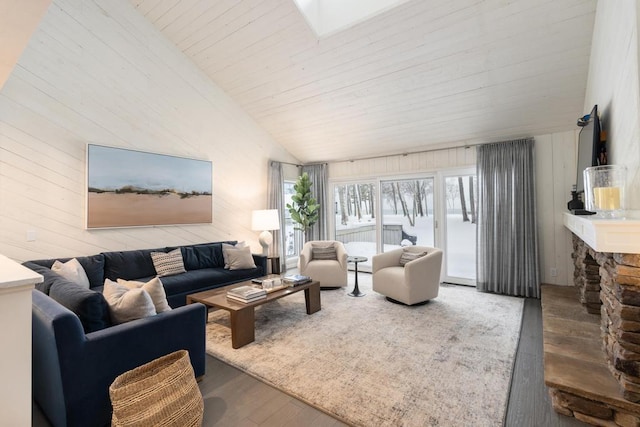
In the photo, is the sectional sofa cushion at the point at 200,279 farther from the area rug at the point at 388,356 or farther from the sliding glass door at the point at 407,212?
the sliding glass door at the point at 407,212

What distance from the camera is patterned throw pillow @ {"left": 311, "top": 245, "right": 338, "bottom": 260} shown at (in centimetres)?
490

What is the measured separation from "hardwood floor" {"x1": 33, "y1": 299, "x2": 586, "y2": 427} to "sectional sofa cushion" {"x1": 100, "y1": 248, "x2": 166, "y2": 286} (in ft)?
5.83

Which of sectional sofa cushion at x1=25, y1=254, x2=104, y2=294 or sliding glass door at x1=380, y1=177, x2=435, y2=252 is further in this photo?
sliding glass door at x1=380, y1=177, x2=435, y2=252

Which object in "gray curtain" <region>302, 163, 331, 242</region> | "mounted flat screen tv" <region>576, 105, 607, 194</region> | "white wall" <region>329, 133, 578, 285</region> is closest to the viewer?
"mounted flat screen tv" <region>576, 105, 607, 194</region>

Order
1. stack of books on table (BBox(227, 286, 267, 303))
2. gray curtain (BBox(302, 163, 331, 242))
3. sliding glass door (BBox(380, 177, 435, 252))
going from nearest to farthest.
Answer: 1. stack of books on table (BBox(227, 286, 267, 303))
2. sliding glass door (BBox(380, 177, 435, 252))
3. gray curtain (BBox(302, 163, 331, 242))

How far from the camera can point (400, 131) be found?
4.74 metres

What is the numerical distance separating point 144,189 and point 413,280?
373cm

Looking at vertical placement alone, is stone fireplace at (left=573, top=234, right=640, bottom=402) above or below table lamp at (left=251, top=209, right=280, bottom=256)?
below

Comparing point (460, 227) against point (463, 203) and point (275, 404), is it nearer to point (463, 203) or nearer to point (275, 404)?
point (463, 203)

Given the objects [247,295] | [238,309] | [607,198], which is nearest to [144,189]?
[247,295]

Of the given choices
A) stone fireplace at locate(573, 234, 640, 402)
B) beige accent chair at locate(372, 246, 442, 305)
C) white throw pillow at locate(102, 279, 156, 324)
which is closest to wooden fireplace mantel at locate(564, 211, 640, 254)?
stone fireplace at locate(573, 234, 640, 402)

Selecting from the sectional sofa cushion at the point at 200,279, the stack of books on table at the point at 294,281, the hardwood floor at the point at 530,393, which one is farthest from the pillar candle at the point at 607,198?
the sectional sofa cushion at the point at 200,279

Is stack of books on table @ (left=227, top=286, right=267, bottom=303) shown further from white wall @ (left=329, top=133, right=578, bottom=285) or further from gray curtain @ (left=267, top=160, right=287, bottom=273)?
white wall @ (left=329, top=133, right=578, bottom=285)

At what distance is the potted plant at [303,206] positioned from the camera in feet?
19.2
